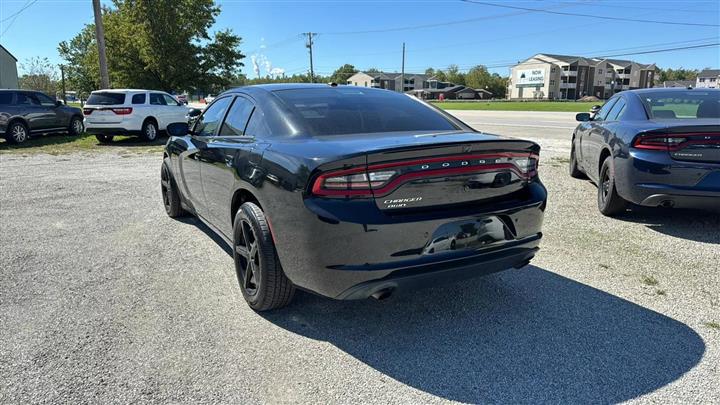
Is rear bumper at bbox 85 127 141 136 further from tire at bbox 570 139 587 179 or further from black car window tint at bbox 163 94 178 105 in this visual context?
tire at bbox 570 139 587 179

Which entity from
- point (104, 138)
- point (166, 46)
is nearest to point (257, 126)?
point (104, 138)

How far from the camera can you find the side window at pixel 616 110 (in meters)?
6.02

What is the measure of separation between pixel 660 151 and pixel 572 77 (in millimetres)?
120944

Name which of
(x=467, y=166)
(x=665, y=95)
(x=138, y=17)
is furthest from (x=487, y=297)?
(x=138, y=17)

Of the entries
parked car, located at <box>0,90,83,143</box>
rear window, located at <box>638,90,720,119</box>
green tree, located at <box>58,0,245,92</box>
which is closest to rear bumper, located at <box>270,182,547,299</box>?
rear window, located at <box>638,90,720,119</box>

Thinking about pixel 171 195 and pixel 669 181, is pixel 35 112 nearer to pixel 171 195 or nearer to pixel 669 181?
pixel 171 195

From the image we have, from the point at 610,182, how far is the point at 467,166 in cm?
347

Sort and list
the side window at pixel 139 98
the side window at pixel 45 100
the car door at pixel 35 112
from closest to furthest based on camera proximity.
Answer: the car door at pixel 35 112 < the side window at pixel 139 98 < the side window at pixel 45 100

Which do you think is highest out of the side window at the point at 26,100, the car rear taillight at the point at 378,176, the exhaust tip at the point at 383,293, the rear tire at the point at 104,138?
the side window at the point at 26,100

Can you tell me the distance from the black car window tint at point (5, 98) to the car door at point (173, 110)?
4.31 m

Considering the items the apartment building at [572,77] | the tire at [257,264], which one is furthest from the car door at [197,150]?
the apartment building at [572,77]

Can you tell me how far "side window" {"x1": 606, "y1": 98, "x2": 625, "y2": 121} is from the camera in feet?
19.7

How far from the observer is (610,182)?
5.50 meters

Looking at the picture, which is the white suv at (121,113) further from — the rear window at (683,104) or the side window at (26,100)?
the rear window at (683,104)
